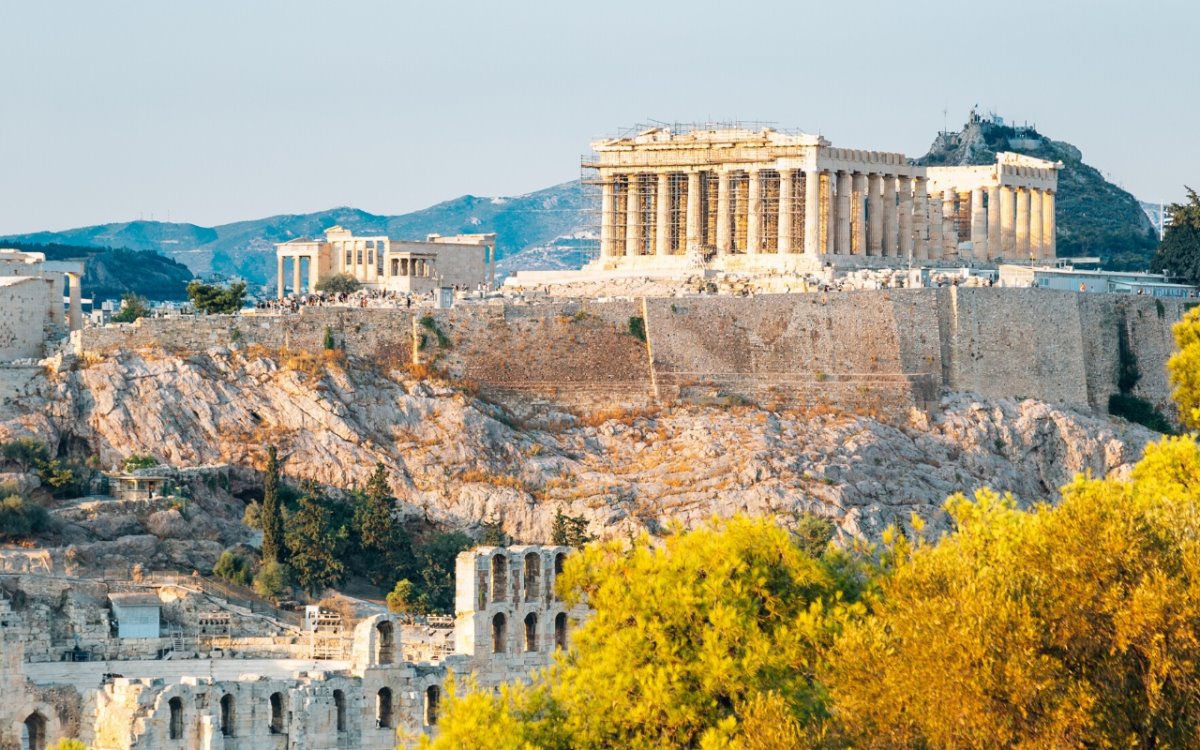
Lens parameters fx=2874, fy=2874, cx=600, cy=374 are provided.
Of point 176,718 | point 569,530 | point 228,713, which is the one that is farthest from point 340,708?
point 569,530

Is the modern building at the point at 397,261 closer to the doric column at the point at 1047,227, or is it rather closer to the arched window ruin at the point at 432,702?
the doric column at the point at 1047,227

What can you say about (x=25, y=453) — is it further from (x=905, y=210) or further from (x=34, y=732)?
(x=905, y=210)

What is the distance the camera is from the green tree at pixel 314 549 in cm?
6712

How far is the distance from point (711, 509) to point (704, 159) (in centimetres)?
2470

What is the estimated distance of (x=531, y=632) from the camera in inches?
2061

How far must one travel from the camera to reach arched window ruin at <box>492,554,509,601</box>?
5203 centimetres

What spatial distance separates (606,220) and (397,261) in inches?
296

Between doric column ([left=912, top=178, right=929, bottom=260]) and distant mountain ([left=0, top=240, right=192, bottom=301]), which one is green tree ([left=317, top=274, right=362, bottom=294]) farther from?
distant mountain ([left=0, top=240, right=192, bottom=301])

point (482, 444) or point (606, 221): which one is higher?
point (606, 221)

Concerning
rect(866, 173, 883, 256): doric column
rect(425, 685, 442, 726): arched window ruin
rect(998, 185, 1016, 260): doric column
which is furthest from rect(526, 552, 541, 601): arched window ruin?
rect(998, 185, 1016, 260): doric column

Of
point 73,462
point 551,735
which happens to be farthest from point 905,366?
point 551,735

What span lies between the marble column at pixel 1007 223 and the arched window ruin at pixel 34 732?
64592 millimetres

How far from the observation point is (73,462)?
71.1 metres

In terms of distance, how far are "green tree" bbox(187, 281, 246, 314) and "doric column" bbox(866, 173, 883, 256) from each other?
23.4m
